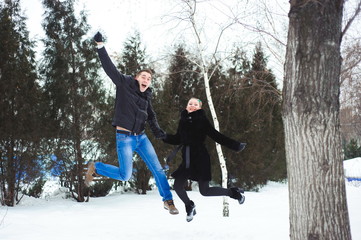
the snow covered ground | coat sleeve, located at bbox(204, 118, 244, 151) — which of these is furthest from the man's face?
the snow covered ground

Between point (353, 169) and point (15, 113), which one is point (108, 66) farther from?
point (353, 169)

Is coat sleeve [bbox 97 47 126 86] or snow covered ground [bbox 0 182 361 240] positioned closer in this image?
coat sleeve [bbox 97 47 126 86]

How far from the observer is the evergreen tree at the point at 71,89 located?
10.8 meters

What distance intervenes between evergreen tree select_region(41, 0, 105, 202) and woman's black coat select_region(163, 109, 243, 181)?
7.41m

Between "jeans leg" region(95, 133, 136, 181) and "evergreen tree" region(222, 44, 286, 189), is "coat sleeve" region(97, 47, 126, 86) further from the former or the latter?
"evergreen tree" region(222, 44, 286, 189)

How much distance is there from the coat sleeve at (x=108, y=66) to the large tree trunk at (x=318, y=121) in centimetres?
178

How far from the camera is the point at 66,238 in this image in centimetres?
657

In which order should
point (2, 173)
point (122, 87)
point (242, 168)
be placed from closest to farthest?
1. point (122, 87)
2. point (2, 173)
3. point (242, 168)

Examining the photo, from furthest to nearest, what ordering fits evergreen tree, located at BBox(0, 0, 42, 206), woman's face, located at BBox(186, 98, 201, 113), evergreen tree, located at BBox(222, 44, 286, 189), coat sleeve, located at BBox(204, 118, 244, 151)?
evergreen tree, located at BBox(222, 44, 286, 189)
evergreen tree, located at BBox(0, 0, 42, 206)
woman's face, located at BBox(186, 98, 201, 113)
coat sleeve, located at BBox(204, 118, 244, 151)

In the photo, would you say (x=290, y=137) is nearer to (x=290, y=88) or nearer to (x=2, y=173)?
(x=290, y=88)

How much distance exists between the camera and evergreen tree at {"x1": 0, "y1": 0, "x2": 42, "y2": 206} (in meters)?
10.1

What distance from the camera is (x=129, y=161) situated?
362 centimetres

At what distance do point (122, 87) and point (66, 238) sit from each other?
14.3 ft

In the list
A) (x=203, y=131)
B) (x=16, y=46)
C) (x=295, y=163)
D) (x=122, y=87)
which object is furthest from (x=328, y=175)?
(x=16, y=46)
